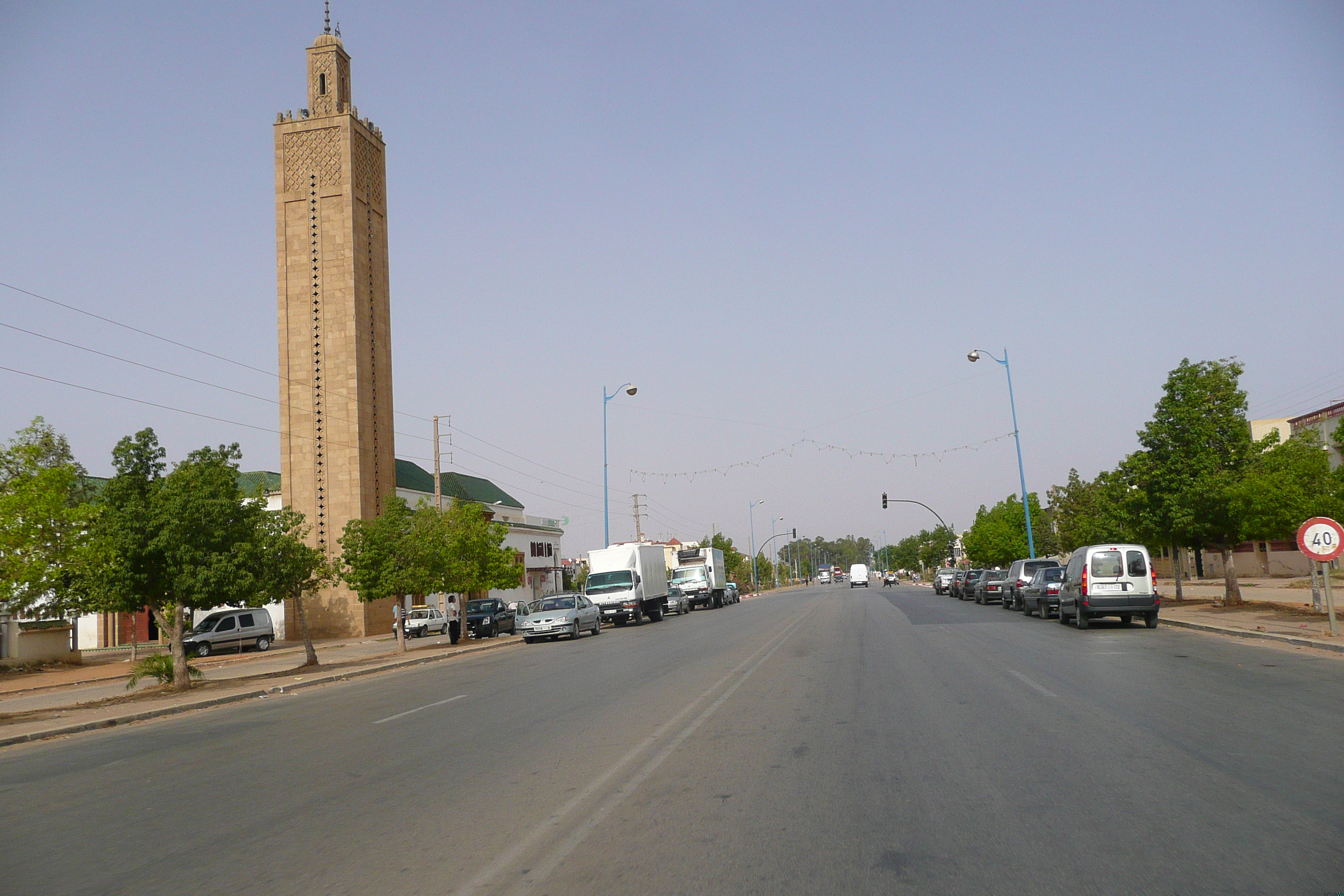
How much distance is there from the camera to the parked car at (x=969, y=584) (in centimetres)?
5062

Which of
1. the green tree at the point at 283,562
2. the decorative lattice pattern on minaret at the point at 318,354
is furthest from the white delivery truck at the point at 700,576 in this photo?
the green tree at the point at 283,562

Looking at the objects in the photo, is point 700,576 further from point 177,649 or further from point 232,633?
point 177,649

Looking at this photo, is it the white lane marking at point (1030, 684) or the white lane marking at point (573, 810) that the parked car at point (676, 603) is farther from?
the white lane marking at point (573, 810)

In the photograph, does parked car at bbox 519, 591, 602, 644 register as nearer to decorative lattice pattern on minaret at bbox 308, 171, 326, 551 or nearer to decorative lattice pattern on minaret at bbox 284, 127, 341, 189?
decorative lattice pattern on minaret at bbox 308, 171, 326, 551

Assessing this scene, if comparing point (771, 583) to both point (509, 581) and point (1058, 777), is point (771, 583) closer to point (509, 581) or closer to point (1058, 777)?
point (509, 581)

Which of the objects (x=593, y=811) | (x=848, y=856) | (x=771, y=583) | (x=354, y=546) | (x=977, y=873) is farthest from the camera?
(x=771, y=583)

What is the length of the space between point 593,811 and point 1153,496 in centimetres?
2743

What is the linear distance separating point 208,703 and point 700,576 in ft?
146

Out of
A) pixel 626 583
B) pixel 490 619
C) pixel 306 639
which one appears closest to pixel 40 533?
pixel 306 639

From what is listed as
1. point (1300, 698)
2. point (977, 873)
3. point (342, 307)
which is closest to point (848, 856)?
point (977, 873)

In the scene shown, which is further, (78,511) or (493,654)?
(493,654)

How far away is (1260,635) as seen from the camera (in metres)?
20.0

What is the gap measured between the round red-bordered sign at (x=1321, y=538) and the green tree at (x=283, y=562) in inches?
886

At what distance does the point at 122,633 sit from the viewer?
48.2 meters
